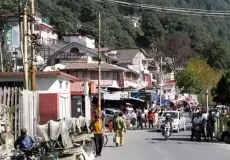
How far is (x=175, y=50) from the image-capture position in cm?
10975

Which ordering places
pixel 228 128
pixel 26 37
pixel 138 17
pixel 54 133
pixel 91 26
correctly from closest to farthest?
pixel 54 133 < pixel 26 37 < pixel 228 128 < pixel 91 26 < pixel 138 17

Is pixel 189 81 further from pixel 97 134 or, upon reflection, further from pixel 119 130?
pixel 97 134

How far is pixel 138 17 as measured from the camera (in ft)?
458

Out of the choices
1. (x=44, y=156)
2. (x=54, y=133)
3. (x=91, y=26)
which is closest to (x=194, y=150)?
(x=54, y=133)

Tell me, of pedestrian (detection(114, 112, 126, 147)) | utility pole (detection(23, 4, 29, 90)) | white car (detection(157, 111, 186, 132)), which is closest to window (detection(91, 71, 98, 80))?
white car (detection(157, 111, 186, 132))

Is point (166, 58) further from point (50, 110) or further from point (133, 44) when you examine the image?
point (50, 110)

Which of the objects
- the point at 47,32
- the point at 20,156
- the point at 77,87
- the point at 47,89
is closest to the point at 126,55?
the point at 47,32

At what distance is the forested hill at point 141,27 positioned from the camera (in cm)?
9191

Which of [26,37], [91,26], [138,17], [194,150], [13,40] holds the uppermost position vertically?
[138,17]

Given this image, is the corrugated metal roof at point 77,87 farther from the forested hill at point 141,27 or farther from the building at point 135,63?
the building at point 135,63

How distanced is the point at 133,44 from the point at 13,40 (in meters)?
56.4

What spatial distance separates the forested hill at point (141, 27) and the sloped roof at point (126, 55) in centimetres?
348

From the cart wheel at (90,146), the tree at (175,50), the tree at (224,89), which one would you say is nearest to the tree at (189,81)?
the tree at (175,50)

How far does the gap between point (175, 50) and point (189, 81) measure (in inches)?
565
